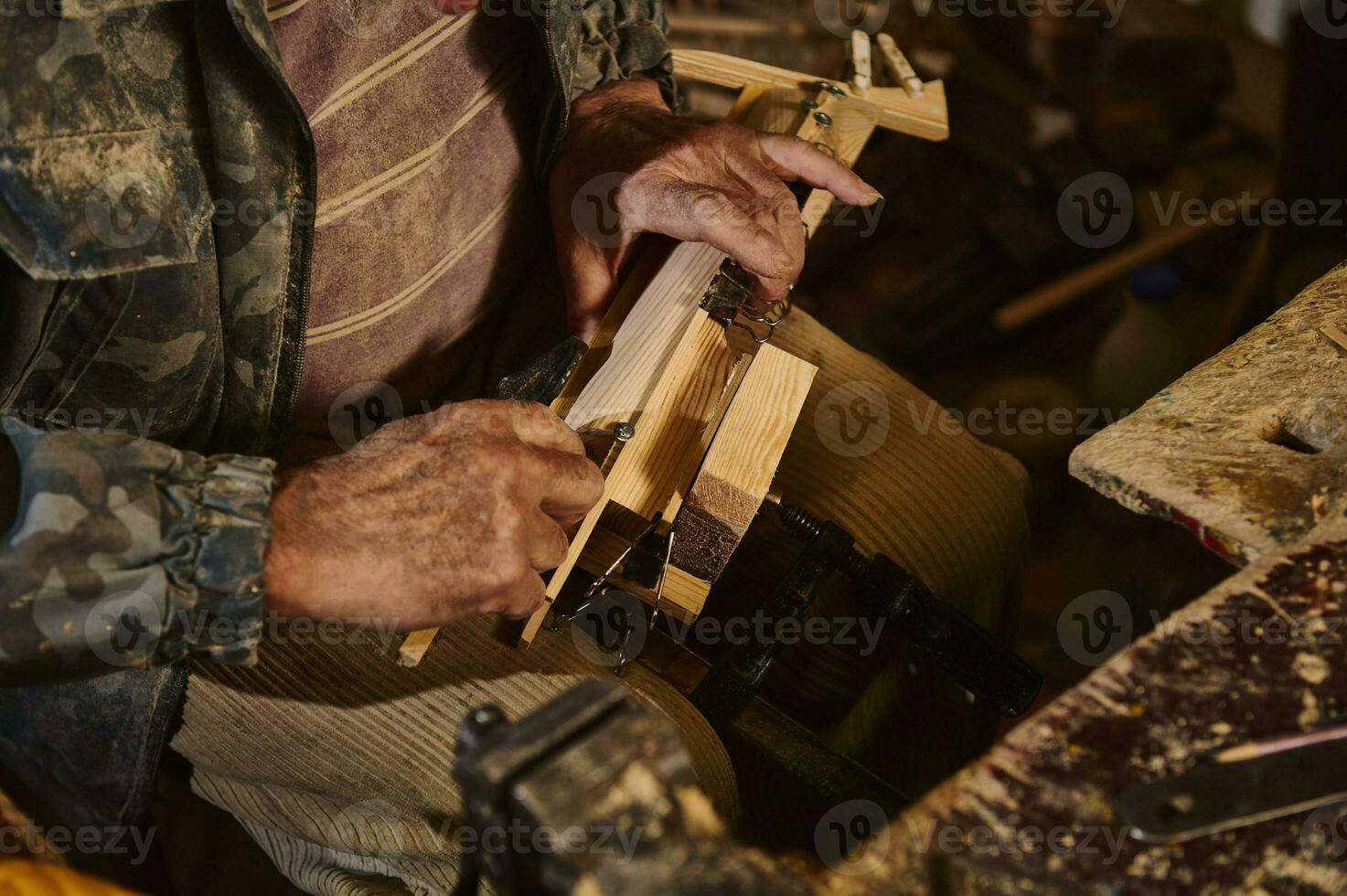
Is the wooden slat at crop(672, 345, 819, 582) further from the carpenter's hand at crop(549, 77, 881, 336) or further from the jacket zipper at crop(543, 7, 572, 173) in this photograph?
the jacket zipper at crop(543, 7, 572, 173)

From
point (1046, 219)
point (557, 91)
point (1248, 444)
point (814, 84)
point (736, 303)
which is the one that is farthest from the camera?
point (1046, 219)

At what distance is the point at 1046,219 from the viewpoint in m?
2.80

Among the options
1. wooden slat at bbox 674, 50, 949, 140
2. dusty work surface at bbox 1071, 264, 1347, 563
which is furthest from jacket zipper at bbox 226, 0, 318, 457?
dusty work surface at bbox 1071, 264, 1347, 563

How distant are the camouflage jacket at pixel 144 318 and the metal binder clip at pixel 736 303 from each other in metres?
0.38

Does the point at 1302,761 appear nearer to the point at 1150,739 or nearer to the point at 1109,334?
the point at 1150,739

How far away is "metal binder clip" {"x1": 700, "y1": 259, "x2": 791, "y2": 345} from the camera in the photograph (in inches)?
49.7

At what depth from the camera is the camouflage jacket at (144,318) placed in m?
0.91

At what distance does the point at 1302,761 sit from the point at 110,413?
1.26 meters

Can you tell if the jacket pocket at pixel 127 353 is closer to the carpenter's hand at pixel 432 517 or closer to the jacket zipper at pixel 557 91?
the carpenter's hand at pixel 432 517

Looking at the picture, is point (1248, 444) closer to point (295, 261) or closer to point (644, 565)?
point (644, 565)

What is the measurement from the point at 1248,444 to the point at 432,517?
0.82 meters

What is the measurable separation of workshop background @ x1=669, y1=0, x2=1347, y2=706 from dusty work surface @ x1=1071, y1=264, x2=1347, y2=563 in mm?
1377

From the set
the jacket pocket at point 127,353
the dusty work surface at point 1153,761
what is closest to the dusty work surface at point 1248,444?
the dusty work surface at point 1153,761

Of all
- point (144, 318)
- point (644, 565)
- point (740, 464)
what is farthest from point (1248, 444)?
point (144, 318)
